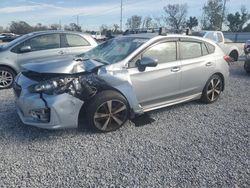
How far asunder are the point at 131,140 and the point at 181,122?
3.86ft

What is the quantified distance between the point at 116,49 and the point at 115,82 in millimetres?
926

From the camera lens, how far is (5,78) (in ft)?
23.2

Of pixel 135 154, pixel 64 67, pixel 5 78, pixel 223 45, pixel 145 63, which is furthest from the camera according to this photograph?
pixel 223 45

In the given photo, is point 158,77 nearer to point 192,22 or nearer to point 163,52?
point 163,52

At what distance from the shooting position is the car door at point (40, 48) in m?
7.10

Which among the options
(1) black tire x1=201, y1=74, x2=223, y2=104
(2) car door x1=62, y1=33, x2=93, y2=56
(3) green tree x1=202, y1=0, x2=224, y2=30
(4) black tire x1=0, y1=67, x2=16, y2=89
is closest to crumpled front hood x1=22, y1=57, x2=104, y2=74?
(1) black tire x1=201, y1=74, x2=223, y2=104

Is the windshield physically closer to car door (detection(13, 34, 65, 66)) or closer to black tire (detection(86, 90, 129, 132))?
black tire (detection(86, 90, 129, 132))

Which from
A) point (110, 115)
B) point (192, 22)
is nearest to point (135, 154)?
point (110, 115)

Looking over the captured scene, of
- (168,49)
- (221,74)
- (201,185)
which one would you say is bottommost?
(201,185)

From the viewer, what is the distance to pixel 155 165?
327 centimetres

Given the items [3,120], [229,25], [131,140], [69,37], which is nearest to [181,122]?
[131,140]

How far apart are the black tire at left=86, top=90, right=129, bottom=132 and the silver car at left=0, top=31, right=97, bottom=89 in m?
3.90

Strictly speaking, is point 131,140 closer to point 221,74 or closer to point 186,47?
point 186,47

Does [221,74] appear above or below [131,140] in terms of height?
above
